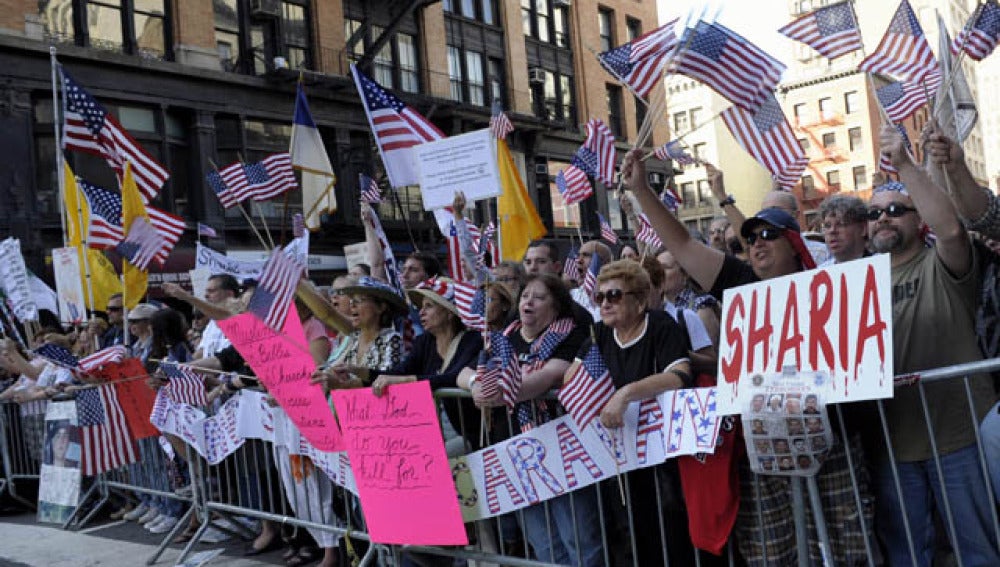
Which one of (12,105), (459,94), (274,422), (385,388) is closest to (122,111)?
(12,105)

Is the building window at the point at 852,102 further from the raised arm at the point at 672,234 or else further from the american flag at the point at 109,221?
the raised arm at the point at 672,234

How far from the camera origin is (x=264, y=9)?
23.6m

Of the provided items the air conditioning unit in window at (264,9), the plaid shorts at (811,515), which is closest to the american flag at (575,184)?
the plaid shorts at (811,515)

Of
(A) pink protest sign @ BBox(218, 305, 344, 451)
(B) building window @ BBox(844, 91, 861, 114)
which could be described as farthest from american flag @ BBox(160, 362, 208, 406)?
(B) building window @ BBox(844, 91, 861, 114)

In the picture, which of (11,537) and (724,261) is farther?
(11,537)

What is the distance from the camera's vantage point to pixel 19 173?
60.6 feet

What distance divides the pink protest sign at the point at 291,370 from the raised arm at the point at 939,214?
11.7 feet

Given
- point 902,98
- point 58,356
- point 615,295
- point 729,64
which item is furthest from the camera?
point 58,356

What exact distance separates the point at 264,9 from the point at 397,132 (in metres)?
17.7

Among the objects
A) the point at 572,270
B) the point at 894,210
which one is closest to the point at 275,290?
the point at 894,210

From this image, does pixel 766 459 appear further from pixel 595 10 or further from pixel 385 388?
pixel 595 10

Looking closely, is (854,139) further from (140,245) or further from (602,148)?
(140,245)

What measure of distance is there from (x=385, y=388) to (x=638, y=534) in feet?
5.35

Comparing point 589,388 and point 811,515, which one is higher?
point 589,388
